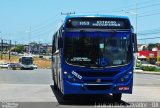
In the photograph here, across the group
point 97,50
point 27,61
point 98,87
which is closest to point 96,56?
point 97,50

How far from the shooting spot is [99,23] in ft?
57.3

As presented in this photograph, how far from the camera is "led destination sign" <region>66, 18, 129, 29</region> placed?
56.8ft

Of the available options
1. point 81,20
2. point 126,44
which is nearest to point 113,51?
point 126,44

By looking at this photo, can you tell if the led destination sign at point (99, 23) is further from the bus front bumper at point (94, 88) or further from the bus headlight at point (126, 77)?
the bus front bumper at point (94, 88)

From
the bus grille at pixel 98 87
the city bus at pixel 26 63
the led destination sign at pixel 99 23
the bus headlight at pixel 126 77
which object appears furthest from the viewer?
the city bus at pixel 26 63

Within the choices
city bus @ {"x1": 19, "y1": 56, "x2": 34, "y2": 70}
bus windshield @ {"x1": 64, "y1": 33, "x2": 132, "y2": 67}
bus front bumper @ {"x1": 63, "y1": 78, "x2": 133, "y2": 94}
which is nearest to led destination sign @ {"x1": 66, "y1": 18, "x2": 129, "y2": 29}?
bus windshield @ {"x1": 64, "y1": 33, "x2": 132, "y2": 67}

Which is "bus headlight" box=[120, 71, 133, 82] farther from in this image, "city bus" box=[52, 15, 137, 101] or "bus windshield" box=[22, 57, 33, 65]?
"bus windshield" box=[22, 57, 33, 65]

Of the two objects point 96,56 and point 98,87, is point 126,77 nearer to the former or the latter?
point 98,87

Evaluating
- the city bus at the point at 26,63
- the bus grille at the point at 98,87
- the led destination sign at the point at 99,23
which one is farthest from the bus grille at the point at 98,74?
the city bus at the point at 26,63

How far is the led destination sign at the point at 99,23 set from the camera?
56.8 feet

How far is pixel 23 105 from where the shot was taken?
54.4 feet

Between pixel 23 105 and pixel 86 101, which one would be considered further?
pixel 86 101

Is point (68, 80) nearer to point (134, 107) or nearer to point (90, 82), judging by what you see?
point (90, 82)

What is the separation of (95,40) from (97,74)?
127 centimetres
